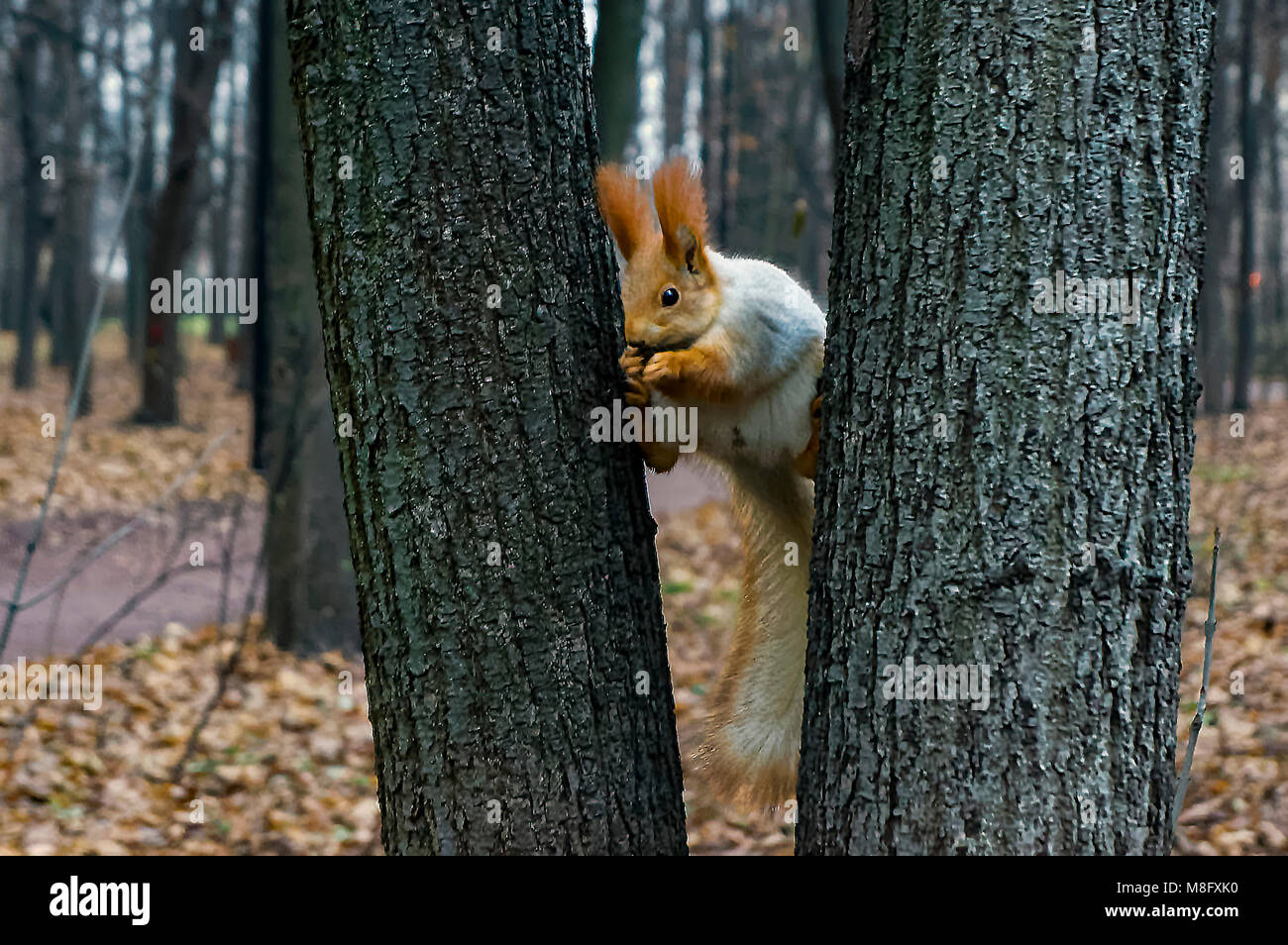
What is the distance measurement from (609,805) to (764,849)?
265cm

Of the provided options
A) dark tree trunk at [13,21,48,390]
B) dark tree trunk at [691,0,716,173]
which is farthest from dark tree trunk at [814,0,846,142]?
dark tree trunk at [691,0,716,173]

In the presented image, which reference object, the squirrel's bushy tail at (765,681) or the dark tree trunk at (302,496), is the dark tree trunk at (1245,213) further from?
the squirrel's bushy tail at (765,681)

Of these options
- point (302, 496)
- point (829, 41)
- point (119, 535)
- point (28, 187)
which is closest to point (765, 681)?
point (119, 535)

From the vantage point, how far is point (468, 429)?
161 centimetres

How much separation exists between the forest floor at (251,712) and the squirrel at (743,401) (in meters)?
0.17

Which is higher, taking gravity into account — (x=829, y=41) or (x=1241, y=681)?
(x=829, y=41)

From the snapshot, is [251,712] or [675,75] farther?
[675,75]

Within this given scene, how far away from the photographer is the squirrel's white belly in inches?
97.1

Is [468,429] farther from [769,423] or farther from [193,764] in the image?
[193,764]

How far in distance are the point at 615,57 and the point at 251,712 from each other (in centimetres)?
379

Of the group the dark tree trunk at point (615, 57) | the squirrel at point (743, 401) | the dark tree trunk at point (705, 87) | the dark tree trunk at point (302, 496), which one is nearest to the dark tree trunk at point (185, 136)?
the dark tree trunk at point (302, 496)

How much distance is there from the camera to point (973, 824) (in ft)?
4.81

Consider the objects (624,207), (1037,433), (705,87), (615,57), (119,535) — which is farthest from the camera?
(705,87)

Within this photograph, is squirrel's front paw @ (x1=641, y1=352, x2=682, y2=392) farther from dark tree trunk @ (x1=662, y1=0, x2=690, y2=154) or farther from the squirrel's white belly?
dark tree trunk @ (x1=662, y1=0, x2=690, y2=154)
